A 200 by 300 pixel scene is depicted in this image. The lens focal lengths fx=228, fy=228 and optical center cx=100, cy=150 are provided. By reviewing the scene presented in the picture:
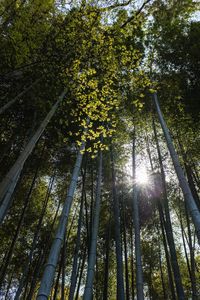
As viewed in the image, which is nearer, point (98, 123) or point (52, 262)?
point (52, 262)

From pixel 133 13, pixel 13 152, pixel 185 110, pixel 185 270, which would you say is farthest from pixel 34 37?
pixel 185 270

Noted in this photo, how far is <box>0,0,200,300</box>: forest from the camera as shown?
402cm

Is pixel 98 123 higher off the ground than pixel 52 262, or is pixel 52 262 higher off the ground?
pixel 98 123

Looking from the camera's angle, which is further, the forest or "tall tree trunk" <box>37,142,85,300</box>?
the forest

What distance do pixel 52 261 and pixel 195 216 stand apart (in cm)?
171

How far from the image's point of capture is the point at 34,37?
465 cm

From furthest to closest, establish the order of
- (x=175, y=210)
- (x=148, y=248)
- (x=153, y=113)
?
(x=148, y=248)
(x=175, y=210)
(x=153, y=113)

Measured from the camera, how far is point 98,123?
256 inches

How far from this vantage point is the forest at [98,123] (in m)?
4.02

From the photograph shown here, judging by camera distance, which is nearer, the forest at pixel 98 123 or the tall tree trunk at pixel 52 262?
the tall tree trunk at pixel 52 262

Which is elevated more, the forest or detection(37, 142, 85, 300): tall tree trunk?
the forest

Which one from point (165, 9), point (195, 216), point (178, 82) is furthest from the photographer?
point (178, 82)

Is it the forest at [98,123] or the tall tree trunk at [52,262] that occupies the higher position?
the forest at [98,123]

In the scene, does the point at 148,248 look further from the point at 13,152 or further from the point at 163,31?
the point at 163,31
